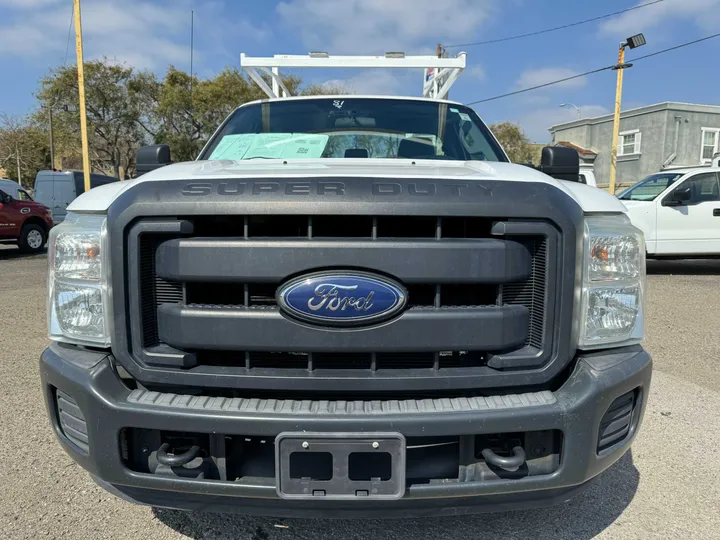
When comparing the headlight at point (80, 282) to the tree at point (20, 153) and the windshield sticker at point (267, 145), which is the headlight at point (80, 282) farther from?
the tree at point (20, 153)

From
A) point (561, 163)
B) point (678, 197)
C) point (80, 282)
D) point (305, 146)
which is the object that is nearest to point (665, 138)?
point (678, 197)

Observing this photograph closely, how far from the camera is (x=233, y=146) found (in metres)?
3.22

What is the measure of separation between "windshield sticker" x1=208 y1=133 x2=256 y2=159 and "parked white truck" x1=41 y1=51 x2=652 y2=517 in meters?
1.20

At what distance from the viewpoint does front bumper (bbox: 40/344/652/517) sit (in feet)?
5.45

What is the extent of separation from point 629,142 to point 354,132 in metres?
29.6

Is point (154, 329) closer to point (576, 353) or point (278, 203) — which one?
point (278, 203)

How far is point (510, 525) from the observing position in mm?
2352

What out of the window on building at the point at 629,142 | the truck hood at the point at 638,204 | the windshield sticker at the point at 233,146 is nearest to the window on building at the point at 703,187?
the truck hood at the point at 638,204

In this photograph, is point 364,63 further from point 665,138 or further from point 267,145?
point 665,138

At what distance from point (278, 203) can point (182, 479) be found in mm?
941

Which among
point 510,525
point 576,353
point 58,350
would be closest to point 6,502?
point 58,350

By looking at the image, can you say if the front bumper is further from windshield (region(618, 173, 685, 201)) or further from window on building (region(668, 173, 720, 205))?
window on building (region(668, 173, 720, 205))

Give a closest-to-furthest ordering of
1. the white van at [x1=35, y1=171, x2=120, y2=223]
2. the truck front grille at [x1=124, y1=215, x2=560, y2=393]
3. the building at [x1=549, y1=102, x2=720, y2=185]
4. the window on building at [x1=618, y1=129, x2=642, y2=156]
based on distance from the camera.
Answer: the truck front grille at [x1=124, y1=215, x2=560, y2=393]
the white van at [x1=35, y1=171, x2=120, y2=223]
the building at [x1=549, y1=102, x2=720, y2=185]
the window on building at [x1=618, y1=129, x2=642, y2=156]

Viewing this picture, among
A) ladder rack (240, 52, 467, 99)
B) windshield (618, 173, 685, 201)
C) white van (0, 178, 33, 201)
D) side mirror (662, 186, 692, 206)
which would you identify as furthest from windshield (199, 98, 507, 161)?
white van (0, 178, 33, 201)
